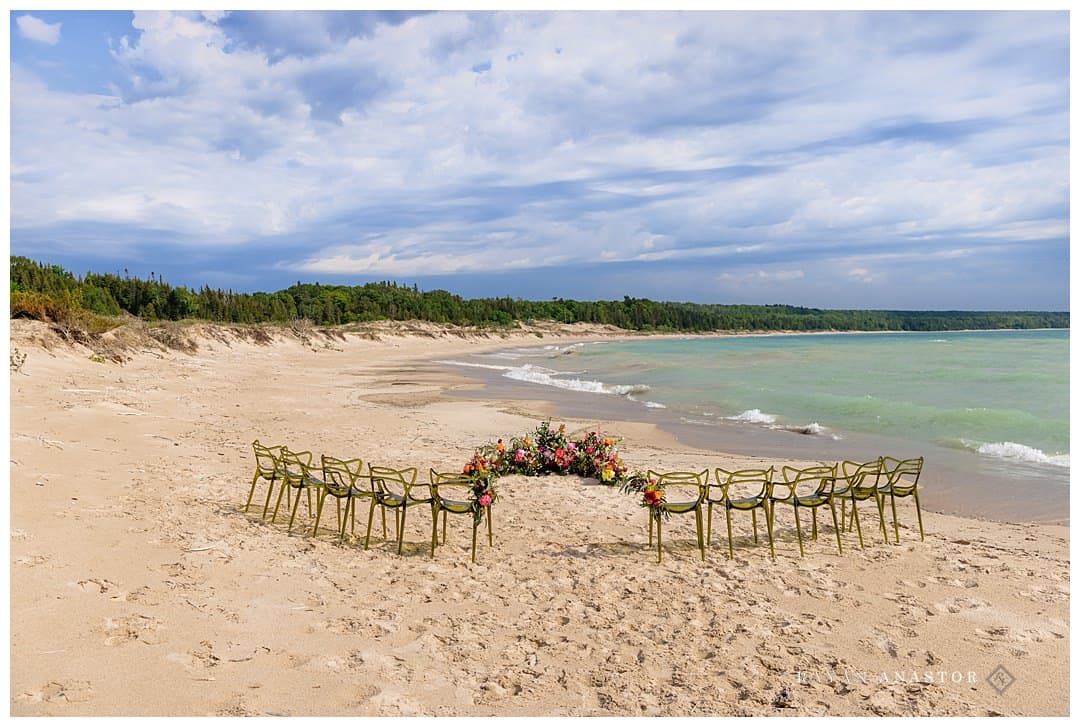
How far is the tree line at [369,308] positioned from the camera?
46000 mm

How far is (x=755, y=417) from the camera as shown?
1709 cm

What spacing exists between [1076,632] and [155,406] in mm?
15776

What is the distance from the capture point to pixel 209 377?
75.3ft

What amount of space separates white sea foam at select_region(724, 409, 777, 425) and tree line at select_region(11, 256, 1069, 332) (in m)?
22.6

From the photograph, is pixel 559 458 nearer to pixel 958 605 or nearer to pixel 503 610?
pixel 503 610

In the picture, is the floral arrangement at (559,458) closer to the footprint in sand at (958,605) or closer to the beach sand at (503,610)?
the beach sand at (503,610)

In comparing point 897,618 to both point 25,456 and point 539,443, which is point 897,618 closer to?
point 539,443

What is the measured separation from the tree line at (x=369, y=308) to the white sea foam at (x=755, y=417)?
22593 mm

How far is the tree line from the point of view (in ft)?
151

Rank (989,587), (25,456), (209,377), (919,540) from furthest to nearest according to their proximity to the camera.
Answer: (209,377), (25,456), (919,540), (989,587)

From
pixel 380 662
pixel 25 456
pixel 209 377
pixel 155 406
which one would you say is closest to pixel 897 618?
pixel 380 662

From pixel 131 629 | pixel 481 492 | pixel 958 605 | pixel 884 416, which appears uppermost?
pixel 481 492

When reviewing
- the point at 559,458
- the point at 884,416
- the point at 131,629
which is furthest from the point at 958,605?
the point at 884,416

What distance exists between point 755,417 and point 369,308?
80.8 meters
